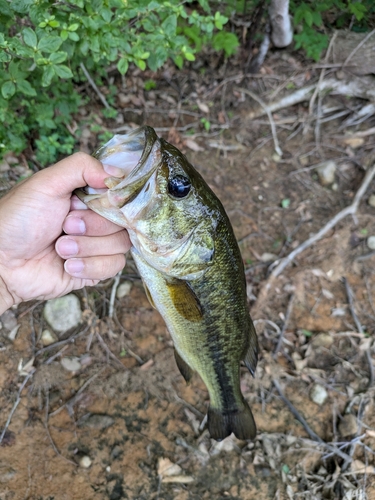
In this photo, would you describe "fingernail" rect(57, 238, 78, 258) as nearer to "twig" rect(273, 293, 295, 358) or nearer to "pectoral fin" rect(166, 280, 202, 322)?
"pectoral fin" rect(166, 280, 202, 322)

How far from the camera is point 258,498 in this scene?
3057 millimetres

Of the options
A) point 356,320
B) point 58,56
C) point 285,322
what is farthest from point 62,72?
point 356,320

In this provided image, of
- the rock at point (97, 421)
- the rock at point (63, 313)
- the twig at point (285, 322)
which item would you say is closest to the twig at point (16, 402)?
the rock at point (63, 313)

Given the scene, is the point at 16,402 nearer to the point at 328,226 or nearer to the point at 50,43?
the point at 50,43

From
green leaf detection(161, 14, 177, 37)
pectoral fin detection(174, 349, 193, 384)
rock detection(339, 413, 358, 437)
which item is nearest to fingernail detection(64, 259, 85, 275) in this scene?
pectoral fin detection(174, 349, 193, 384)

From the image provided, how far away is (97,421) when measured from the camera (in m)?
3.02

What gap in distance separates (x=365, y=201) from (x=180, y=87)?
264 centimetres

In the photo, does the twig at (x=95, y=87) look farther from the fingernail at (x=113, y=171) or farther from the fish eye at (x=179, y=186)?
the fish eye at (x=179, y=186)

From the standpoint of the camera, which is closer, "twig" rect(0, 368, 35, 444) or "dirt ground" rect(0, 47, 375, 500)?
"twig" rect(0, 368, 35, 444)

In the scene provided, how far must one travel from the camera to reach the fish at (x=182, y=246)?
1768mm

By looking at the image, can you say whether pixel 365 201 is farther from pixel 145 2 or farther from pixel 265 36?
pixel 145 2

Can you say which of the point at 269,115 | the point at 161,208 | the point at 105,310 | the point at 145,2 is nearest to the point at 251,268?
the point at 105,310

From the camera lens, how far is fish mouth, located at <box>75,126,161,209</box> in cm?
172

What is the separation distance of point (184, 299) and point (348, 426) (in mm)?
2402
